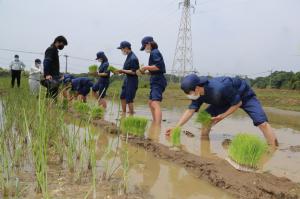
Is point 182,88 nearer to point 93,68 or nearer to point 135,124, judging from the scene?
point 135,124

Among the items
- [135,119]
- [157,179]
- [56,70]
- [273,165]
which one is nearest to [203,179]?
[157,179]

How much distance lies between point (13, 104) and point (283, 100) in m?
13.6

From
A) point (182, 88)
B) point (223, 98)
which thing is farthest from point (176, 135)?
point (223, 98)

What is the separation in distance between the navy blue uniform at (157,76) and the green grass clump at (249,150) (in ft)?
10.7

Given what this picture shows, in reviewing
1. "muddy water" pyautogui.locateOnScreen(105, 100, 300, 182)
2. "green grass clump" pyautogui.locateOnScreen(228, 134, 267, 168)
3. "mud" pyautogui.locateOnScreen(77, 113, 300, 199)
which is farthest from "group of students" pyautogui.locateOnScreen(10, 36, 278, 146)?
"green grass clump" pyautogui.locateOnScreen(228, 134, 267, 168)

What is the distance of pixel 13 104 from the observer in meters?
4.47

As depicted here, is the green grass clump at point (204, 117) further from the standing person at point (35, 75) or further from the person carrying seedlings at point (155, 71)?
the standing person at point (35, 75)

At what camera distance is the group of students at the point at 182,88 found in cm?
495

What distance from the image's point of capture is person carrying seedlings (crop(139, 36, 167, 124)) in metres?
6.56

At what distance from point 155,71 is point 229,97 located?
185 cm

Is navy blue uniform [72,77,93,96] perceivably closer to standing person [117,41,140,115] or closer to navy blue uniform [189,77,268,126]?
standing person [117,41,140,115]

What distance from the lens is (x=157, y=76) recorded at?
6.70 meters

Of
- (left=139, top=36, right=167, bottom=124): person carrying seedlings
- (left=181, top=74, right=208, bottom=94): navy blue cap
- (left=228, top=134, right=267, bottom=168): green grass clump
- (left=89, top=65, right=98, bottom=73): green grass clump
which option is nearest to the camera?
(left=228, top=134, right=267, bottom=168): green grass clump

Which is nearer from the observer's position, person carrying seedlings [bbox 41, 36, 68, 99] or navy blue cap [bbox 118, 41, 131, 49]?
person carrying seedlings [bbox 41, 36, 68, 99]
